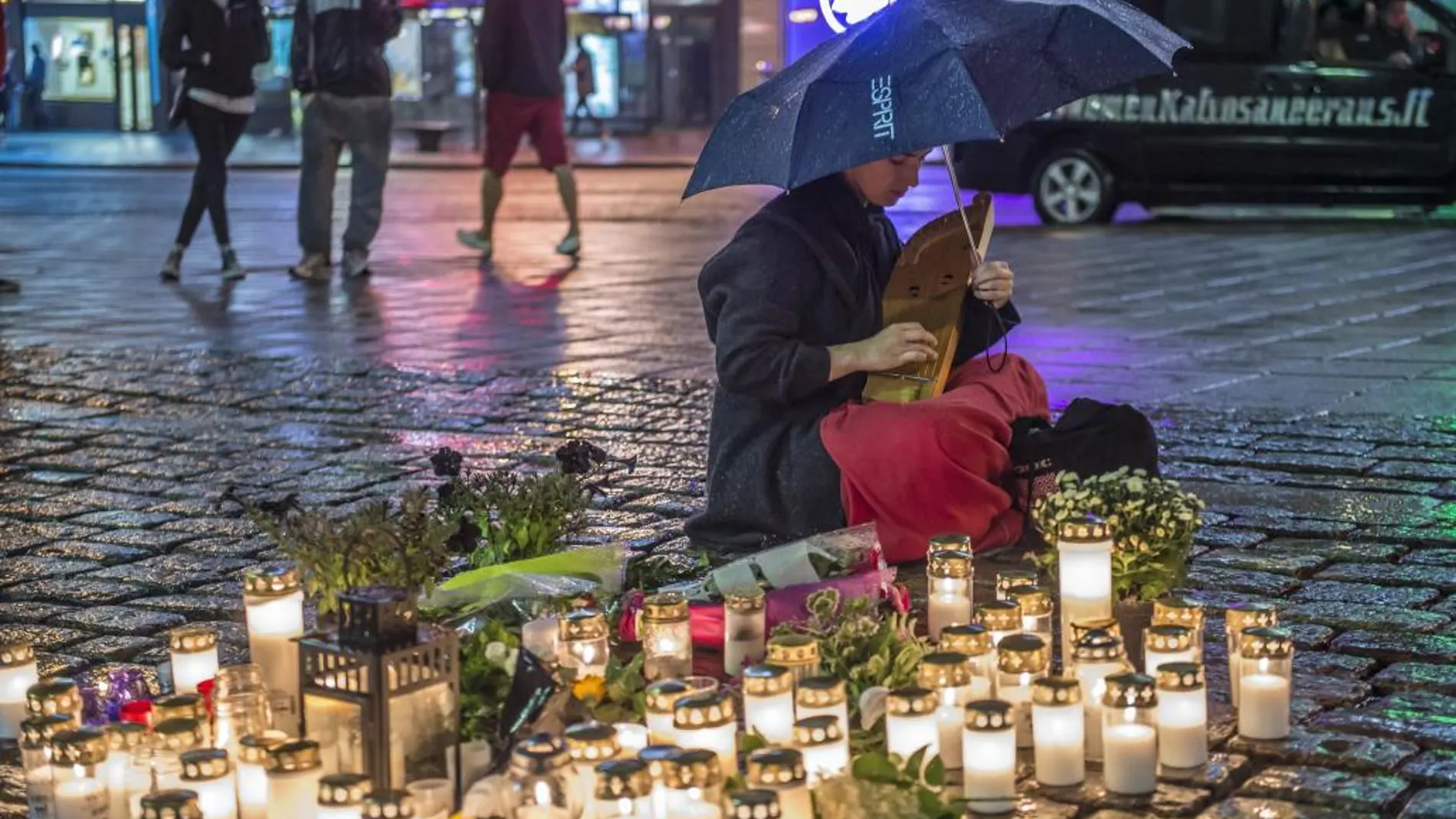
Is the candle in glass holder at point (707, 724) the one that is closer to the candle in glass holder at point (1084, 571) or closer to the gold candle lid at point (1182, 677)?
the gold candle lid at point (1182, 677)

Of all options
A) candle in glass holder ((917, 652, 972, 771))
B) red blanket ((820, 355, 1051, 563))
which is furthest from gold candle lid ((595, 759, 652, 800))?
red blanket ((820, 355, 1051, 563))

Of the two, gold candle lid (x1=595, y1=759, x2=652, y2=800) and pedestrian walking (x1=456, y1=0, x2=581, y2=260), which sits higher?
pedestrian walking (x1=456, y1=0, x2=581, y2=260)

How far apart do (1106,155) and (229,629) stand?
38.3 feet

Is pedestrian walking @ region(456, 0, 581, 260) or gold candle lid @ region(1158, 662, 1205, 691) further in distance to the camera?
pedestrian walking @ region(456, 0, 581, 260)

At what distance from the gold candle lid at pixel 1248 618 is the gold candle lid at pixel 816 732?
0.99m

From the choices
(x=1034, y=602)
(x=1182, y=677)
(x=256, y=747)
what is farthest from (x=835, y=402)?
(x=256, y=747)

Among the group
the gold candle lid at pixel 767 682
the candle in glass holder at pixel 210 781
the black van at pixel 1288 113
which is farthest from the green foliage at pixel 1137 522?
the black van at pixel 1288 113

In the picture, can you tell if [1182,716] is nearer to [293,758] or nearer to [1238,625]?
[1238,625]

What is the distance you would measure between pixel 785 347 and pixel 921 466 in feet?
1.43

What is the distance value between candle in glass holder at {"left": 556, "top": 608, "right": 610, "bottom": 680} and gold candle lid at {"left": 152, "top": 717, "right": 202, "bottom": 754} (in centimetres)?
78

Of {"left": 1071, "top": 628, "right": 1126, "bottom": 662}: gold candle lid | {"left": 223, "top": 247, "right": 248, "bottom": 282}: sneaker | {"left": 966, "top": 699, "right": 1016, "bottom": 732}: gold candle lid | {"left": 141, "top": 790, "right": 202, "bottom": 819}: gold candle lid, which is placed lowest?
{"left": 223, "top": 247, "right": 248, "bottom": 282}: sneaker

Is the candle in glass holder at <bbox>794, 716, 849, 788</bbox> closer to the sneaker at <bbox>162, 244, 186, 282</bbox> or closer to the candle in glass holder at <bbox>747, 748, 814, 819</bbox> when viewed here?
the candle in glass holder at <bbox>747, 748, 814, 819</bbox>

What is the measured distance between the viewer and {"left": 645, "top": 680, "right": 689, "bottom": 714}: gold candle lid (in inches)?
138

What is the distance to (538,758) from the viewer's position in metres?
3.11
